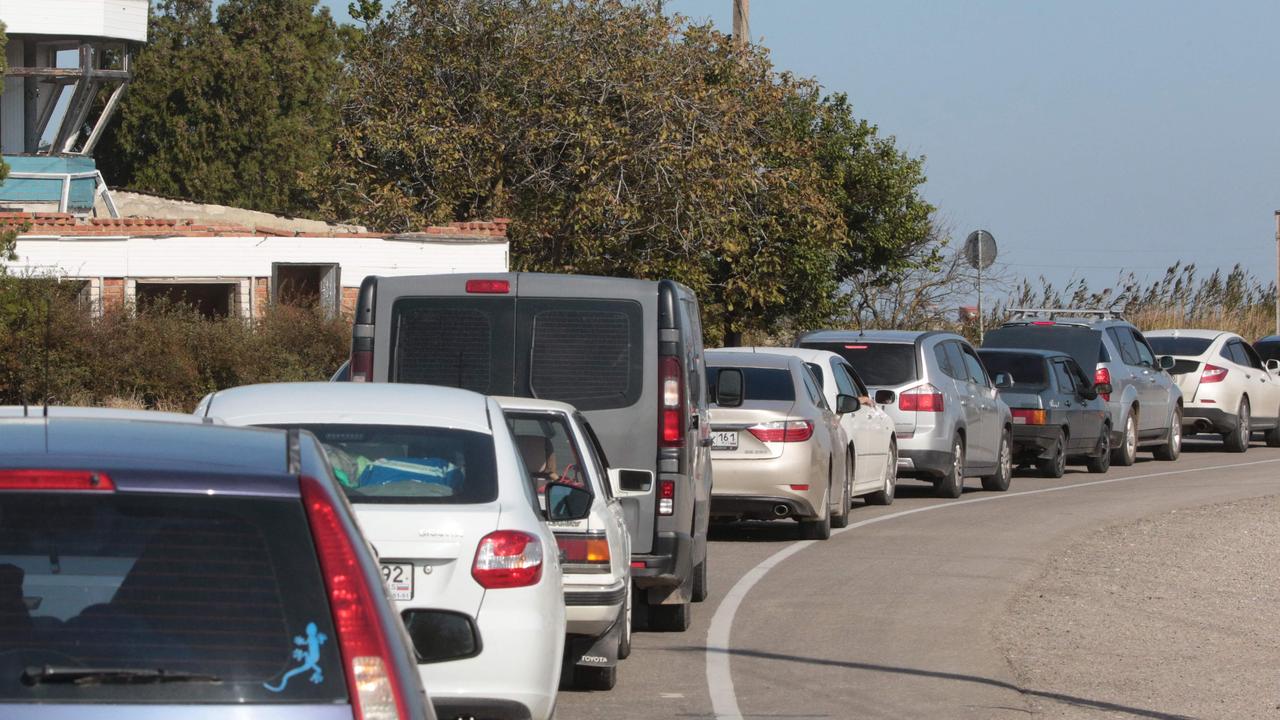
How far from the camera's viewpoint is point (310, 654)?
3533 millimetres

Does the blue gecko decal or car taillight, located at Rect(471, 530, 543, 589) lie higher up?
the blue gecko decal

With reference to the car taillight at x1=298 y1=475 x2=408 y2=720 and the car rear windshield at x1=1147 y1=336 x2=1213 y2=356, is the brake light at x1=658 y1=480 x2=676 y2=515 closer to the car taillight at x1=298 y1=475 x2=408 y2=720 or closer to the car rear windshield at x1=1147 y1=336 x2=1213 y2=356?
the car taillight at x1=298 y1=475 x2=408 y2=720

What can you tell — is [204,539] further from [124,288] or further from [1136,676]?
[124,288]

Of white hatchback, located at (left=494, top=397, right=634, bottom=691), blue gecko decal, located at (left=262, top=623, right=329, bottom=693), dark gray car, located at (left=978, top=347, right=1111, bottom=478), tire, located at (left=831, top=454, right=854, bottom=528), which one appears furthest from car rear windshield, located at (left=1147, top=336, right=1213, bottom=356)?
blue gecko decal, located at (left=262, top=623, right=329, bottom=693)

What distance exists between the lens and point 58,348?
88.1 ft

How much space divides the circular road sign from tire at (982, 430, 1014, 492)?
10.6 metres

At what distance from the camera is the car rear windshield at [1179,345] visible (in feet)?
97.5

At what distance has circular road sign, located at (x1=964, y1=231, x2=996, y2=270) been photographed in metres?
32.8

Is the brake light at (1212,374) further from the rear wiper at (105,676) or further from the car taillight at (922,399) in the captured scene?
the rear wiper at (105,676)

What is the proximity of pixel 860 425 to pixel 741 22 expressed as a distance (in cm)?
1707

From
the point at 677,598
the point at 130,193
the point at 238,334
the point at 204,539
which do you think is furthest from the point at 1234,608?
the point at 130,193

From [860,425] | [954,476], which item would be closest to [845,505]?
[860,425]

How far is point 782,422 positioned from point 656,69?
61.4ft

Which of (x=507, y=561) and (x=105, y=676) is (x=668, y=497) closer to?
(x=507, y=561)
